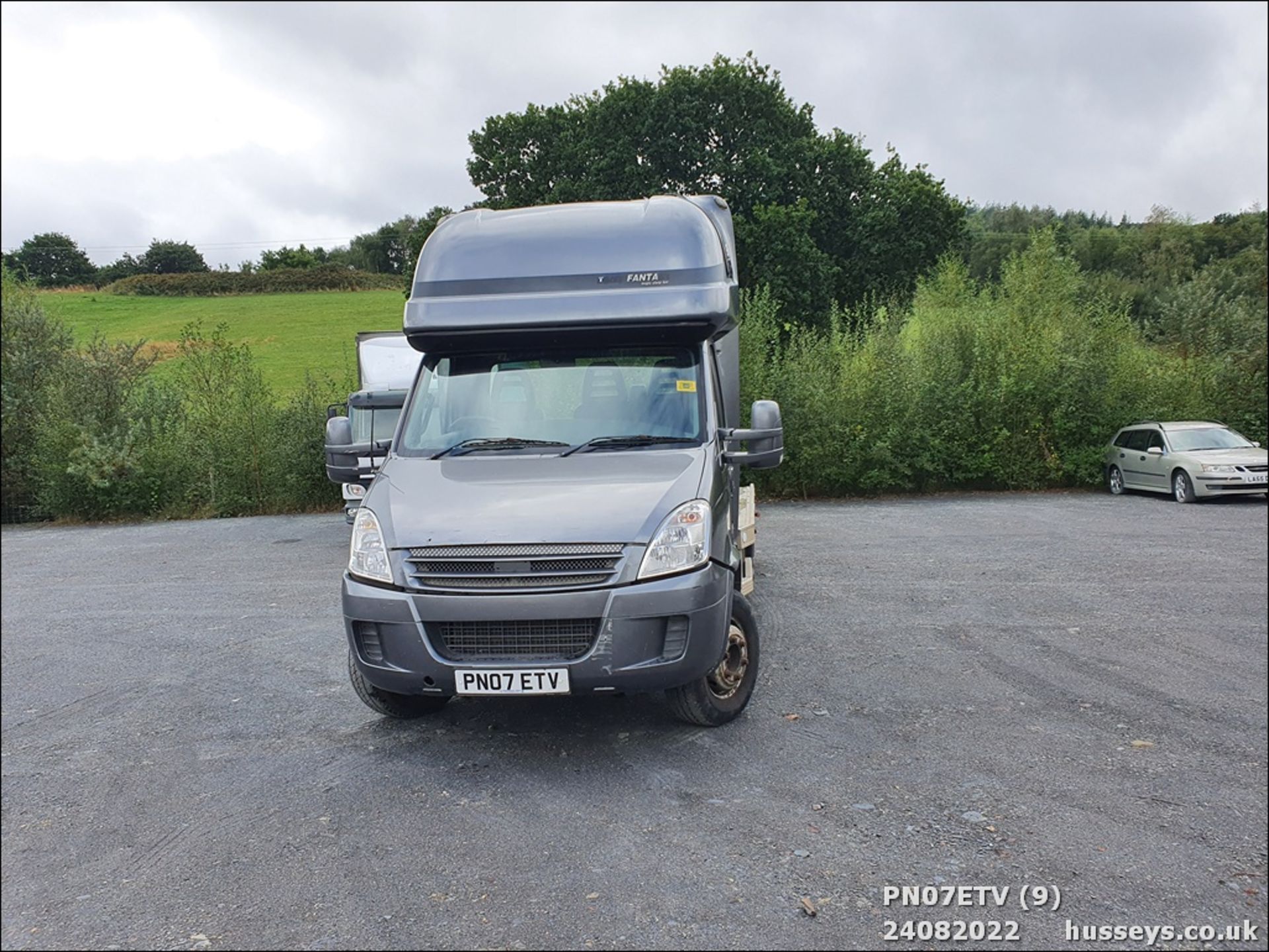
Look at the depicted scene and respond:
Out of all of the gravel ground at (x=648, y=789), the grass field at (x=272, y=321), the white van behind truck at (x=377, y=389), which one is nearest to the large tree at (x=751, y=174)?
the grass field at (x=272, y=321)

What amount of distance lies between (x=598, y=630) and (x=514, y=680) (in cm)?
49

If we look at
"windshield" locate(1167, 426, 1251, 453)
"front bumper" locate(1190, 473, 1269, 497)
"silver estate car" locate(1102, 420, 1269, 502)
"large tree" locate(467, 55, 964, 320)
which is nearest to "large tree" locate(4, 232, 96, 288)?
"silver estate car" locate(1102, 420, 1269, 502)

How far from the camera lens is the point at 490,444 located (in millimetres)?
5793

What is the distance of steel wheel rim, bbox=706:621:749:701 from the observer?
5.54m

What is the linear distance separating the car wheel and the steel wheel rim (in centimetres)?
1525

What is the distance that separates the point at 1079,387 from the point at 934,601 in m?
14.6

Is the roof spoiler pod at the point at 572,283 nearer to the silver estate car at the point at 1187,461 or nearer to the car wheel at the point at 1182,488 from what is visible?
the silver estate car at the point at 1187,461

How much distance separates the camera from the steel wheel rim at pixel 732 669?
554cm

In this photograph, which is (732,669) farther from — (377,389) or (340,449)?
(377,389)

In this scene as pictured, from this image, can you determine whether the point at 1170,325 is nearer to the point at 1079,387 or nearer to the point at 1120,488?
the point at 1079,387

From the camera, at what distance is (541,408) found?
19.4 feet

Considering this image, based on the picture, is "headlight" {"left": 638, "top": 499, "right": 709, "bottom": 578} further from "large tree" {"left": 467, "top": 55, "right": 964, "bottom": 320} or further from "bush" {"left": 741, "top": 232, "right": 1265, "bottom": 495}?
"large tree" {"left": 467, "top": 55, "right": 964, "bottom": 320}

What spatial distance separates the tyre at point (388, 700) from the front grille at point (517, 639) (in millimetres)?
800

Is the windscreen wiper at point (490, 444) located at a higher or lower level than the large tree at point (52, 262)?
lower
